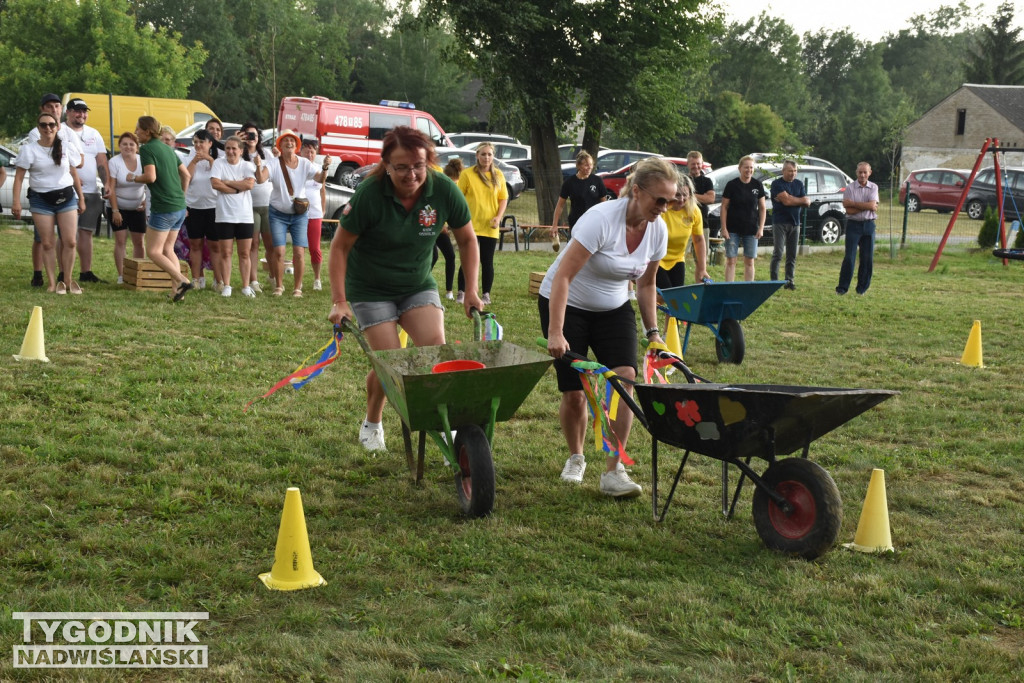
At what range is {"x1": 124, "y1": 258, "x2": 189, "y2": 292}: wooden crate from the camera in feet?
35.0

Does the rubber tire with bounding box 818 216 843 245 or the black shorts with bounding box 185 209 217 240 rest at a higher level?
the black shorts with bounding box 185 209 217 240

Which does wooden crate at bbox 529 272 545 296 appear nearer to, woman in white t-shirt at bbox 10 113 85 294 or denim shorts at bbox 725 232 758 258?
denim shorts at bbox 725 232 758 258

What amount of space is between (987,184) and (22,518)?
92.9 feet

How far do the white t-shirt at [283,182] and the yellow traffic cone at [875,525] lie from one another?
7587mm

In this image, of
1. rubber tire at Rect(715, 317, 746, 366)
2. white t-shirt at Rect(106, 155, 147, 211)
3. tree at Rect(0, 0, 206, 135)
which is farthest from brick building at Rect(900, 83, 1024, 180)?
white t-shirt at Rect(106, 155, 147, 211)

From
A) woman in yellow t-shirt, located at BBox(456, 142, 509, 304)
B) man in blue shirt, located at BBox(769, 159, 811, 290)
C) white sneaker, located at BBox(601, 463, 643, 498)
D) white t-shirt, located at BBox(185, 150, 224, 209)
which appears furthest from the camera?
man in blue shirt, located at BBox(769, 159, 811, 290)

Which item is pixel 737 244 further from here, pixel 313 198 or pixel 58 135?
pixel 58 135

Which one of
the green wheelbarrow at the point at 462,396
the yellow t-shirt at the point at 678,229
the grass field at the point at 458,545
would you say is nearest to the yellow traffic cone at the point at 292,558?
the grass field at the point at 458,545

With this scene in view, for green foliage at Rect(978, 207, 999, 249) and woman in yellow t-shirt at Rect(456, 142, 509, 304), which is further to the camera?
green foliage at Rect(978, 207, 999, 249)

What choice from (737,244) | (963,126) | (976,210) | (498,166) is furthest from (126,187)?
(963,126)

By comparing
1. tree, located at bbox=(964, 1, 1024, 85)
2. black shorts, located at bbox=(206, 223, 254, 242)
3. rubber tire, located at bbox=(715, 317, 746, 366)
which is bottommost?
rubber tire, located at bbox=(715, 317, 746, 366)

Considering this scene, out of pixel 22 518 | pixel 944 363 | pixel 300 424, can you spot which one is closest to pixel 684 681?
pixel 22 518

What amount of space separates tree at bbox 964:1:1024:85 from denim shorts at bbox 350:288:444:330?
6994 cm

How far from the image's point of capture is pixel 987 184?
27.8 meters
